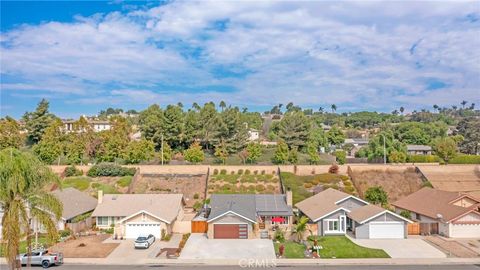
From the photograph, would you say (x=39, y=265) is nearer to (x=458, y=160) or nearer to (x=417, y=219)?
(x=417, y=219)

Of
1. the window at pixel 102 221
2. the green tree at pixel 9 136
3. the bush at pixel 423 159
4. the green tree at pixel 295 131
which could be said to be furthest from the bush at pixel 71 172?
the bush at pixel 423 159

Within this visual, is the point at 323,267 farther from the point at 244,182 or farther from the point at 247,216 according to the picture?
the point at 244,182

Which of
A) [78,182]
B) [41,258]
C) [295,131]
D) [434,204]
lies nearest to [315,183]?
[434,204]

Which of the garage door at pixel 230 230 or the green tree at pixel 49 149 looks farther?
Answer: the green tree at pixel 49 149

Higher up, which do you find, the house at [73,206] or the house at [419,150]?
the house at [419,150]

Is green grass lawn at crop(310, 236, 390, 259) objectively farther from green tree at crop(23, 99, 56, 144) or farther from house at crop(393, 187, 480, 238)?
green tree at crop(23, 99, 56, 144)

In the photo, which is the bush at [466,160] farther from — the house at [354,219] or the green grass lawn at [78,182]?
the green grass lawn at [78,182]

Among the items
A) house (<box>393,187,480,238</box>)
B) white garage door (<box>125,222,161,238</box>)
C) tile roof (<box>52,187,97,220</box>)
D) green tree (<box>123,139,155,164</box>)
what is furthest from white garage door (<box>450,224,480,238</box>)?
green tree (<box>123,139,155,164</box>)
